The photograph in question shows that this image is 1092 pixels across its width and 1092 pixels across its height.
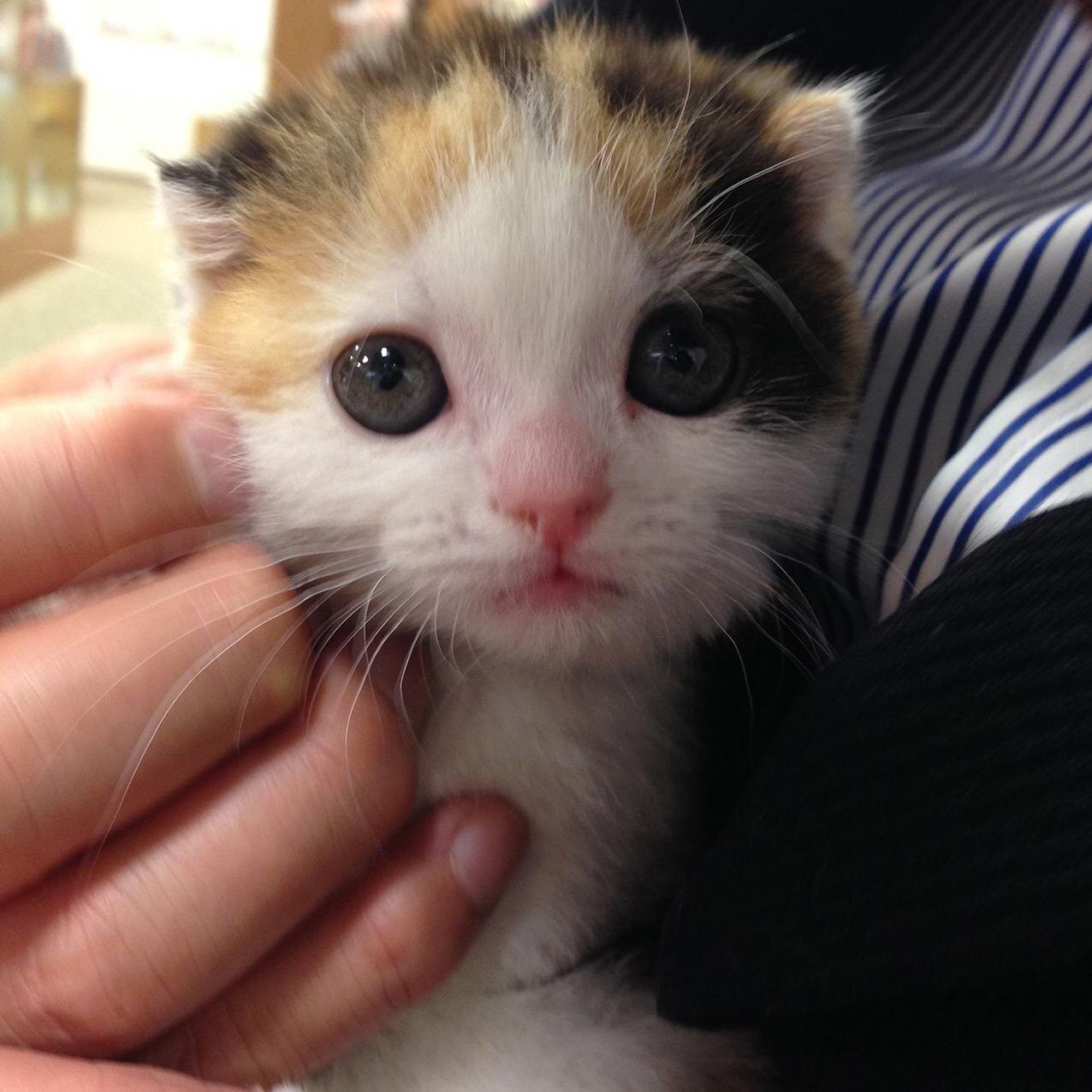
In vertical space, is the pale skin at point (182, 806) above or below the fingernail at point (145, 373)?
below

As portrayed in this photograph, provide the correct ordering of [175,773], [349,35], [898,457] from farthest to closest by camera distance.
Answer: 1. [349,35]
2. [898,457]
3. [175,773]

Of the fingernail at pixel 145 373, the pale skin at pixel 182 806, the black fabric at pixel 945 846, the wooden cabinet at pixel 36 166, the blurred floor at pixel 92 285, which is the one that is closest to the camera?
the black fabric at pixel 945 846

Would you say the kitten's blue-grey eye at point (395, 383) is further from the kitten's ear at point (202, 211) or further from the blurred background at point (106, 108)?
the blurred background at point (106, 108)

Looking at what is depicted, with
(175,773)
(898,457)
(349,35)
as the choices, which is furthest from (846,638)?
(349,35)

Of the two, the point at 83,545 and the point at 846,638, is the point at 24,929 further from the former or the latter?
the point at 846,638

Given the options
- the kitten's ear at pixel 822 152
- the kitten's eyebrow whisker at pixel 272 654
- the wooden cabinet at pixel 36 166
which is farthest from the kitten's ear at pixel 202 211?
the wooden cabinet at pixel 36 166
